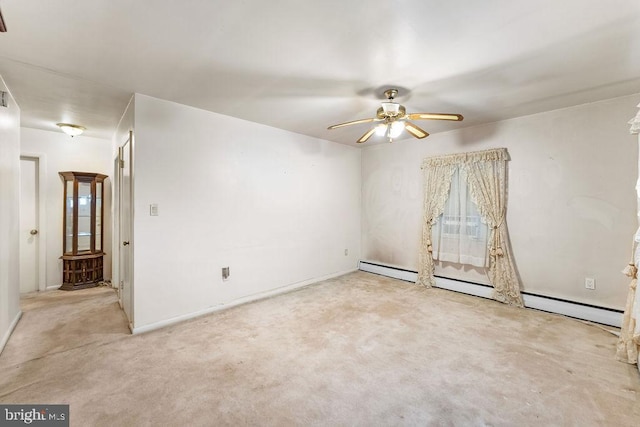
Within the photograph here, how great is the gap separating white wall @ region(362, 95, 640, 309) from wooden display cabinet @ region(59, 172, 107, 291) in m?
5.13

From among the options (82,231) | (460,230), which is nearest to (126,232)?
(82,231)

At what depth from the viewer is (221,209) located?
133 inches

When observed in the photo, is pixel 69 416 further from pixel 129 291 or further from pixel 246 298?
pixel 246 298

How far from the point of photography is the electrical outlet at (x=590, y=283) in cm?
304

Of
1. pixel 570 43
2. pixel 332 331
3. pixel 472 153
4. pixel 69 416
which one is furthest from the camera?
pixel 472 153

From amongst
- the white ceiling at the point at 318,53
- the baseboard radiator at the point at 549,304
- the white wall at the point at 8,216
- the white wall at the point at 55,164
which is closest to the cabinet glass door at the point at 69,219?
the white wall at the point at 55,164

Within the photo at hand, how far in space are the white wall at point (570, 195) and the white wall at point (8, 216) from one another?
179 inches

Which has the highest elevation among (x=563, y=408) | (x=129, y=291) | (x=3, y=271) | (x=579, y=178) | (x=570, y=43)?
(x=570, y=43)


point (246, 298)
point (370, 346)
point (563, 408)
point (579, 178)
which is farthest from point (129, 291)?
point (579, 178)

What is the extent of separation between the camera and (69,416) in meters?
1.64

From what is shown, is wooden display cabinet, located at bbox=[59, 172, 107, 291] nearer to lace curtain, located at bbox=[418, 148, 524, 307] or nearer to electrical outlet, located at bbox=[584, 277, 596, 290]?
lace curtain, located at bbox=[418, 148, 524, 307]

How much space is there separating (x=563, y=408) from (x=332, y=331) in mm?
1750

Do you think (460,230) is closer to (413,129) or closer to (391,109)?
(413,129)

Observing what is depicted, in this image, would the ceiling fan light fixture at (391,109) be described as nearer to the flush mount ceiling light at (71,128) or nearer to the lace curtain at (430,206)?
the lace curtain at (430,206)
